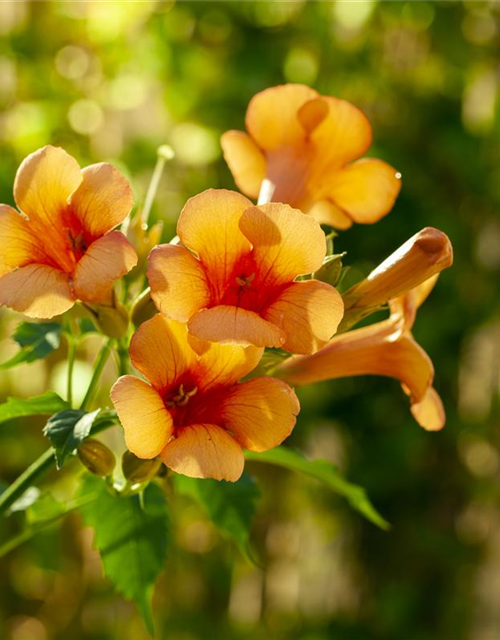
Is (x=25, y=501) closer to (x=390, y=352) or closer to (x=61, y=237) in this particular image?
(x=61, y=237)

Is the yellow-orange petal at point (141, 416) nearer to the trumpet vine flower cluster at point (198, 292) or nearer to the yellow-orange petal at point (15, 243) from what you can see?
the trumpet vine flower cluster at point (198, 292)

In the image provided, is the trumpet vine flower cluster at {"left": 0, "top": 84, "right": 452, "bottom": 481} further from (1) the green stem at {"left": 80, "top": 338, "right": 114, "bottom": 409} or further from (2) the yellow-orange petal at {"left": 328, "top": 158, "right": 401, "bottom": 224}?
(2) the yellow-orange petal at {"left": 328, "top": 158, "right": 401, "bottom": 224}

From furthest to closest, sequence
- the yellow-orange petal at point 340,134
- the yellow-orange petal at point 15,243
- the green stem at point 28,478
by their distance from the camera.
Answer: the yellow-orange petal at point 340,134 → the green stem at point 28,478 → the yellow-orange petal at point 15,243

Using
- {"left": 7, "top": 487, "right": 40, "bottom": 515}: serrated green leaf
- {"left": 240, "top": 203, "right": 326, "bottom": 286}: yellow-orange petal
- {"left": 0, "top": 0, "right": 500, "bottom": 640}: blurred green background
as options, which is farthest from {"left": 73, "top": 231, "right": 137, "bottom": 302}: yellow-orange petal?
{"left": 0, "top": 0, "right": 500, "bottom": 640}: blurred green background

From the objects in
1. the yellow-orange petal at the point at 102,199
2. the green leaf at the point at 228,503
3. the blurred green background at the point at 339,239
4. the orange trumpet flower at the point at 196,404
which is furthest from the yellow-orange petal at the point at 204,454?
the blurred green background at the point at 339,239

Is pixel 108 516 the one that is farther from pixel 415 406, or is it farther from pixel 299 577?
pixel 299 577

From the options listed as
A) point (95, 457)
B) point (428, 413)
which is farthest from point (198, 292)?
point (428, 413)
